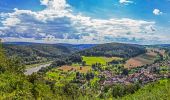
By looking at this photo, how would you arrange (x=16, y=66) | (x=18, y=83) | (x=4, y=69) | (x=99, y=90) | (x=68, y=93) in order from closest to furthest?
(x=18, y=83) → (x=4, y=69) → (x=16, y=66) → (x=68, y=93) → (x=99, y=90)

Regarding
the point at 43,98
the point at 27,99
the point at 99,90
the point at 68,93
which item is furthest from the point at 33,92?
the point at 99,90

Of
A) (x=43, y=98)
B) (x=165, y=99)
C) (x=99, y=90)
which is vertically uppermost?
(x=165, y=99)

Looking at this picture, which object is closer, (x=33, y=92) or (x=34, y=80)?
(x=33, y=92)

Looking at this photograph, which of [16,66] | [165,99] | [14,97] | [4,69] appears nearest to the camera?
[165,99]

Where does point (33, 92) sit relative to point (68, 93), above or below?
above

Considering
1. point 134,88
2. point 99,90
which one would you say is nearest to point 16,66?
point 134,88

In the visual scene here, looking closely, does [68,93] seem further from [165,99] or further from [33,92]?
[165,99]

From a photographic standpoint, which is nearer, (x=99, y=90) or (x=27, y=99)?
(x=27, y=99)

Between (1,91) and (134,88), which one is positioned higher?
(1,91)

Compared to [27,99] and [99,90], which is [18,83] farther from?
[99,90]
